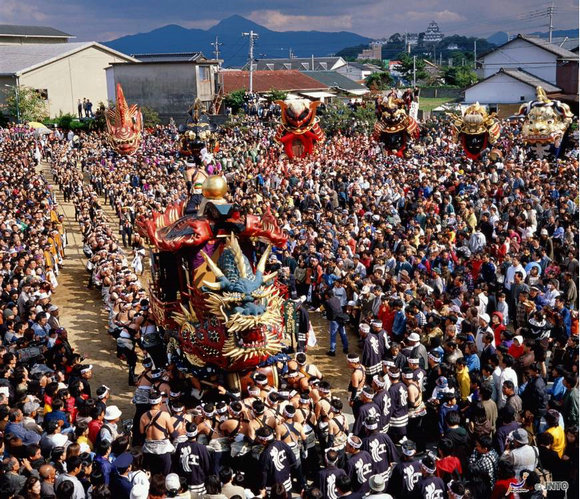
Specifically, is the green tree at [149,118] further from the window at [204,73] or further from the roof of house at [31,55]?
the roof of house at [31,55]

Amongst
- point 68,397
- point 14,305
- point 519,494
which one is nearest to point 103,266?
point 14,305

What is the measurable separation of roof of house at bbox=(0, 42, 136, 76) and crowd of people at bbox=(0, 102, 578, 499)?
1104 inches

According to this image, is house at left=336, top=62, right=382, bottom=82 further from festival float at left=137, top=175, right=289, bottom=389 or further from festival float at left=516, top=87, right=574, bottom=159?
festival float at left=137, top=175, right=289, bottom=389

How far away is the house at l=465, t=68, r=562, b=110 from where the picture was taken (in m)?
43.2

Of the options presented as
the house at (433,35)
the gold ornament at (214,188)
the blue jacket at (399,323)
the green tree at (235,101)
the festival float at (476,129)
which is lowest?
the blue jacket at (399,323)

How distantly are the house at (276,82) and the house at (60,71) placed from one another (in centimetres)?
905

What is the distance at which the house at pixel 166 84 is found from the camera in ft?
140

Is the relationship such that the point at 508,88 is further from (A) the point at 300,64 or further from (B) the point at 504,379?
(A) the point at 300,64

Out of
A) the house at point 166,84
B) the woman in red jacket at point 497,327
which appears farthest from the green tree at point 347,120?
the woman in red jacket at point 497,327

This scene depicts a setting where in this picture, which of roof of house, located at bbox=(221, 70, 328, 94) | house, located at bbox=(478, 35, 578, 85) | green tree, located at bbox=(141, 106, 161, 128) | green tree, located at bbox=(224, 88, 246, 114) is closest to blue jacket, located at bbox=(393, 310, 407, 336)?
green tree, located at bbox=(141, 106, 161, 128)

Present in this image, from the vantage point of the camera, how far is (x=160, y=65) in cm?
4272

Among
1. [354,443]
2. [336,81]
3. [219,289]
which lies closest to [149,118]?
[336,81]

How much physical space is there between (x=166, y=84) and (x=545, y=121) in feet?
96.4

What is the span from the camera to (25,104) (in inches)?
1617
